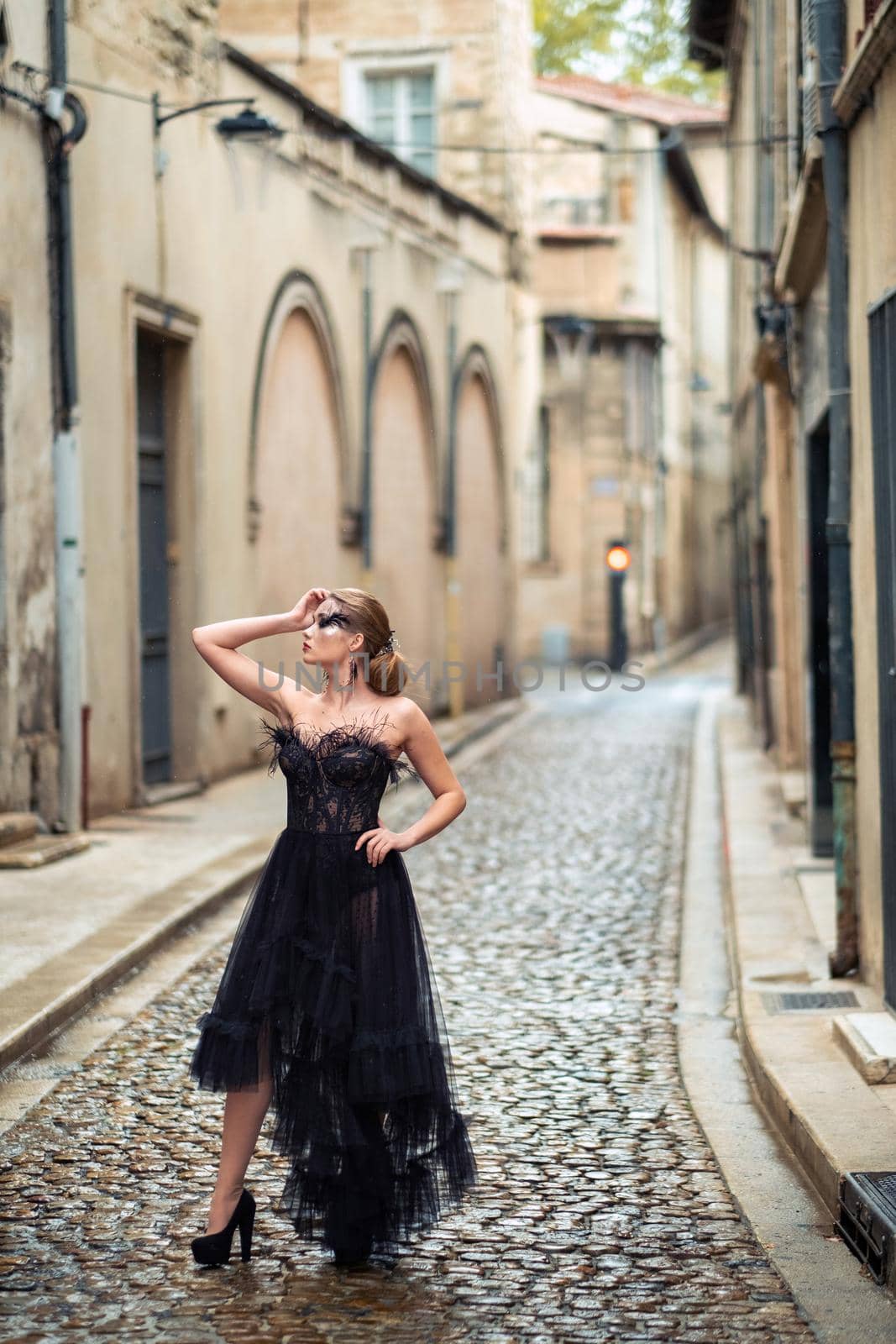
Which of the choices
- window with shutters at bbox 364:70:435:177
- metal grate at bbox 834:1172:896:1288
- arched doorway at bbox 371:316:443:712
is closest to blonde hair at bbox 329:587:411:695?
metal grate at bbox 834:1172:896:1288

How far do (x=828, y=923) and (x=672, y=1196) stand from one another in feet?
12.0

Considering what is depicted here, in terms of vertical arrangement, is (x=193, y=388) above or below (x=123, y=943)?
above

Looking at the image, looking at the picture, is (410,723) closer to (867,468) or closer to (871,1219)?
(871,1219)

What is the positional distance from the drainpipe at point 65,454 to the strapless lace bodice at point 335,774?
6452 mm

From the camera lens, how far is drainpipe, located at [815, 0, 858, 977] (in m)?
7.12

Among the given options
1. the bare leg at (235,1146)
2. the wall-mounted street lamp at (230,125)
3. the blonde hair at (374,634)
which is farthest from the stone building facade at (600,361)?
the bare leg at (235,1146)

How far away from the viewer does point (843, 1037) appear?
598 cm

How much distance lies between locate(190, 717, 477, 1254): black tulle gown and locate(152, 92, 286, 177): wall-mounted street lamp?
8.81 metres

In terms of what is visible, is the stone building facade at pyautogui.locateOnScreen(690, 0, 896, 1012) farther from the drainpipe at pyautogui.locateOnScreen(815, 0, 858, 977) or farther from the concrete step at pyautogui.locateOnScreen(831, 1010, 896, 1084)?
the concrete step at pyautogui.locateOnScreen(831, 1010, 896, 1084)

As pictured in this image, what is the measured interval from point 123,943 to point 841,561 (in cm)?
332

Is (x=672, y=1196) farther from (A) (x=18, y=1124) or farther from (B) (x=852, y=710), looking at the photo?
(B) (x=852, y=710)

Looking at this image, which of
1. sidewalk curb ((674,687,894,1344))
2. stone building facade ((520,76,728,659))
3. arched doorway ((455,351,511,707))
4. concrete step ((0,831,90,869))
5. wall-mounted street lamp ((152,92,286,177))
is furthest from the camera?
stone building facade ((520,76,728,659))

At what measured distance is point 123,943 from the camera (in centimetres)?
768

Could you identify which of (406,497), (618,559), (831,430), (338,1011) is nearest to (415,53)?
(406,497)
